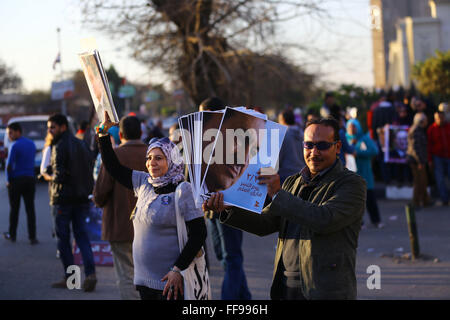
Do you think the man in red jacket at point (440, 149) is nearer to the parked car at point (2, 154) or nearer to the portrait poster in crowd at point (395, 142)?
the portrait poster in crowd at point (395, 142)

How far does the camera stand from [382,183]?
17.6 m

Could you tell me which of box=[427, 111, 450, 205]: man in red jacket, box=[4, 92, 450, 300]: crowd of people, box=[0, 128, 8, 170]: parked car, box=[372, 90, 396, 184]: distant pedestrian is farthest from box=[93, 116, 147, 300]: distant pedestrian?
box=[372, 90, 396, 184]: distant pedestrian

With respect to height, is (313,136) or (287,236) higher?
(313,136)

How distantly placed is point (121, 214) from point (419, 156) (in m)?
9.31

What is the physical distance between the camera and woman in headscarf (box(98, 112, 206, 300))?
4441mm

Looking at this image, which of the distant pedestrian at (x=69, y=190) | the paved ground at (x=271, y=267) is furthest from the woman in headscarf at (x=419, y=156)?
the distant pedestrian at (x=69, y=190)

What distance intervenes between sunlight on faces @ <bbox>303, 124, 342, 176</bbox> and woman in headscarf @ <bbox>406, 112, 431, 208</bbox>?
34.6 feet

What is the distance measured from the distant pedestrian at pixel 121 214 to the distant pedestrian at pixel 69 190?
185cm

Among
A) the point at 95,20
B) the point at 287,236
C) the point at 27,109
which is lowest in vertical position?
the point at 287,236

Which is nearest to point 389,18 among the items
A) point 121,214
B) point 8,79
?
point 8,79

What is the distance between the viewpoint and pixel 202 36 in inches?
715
